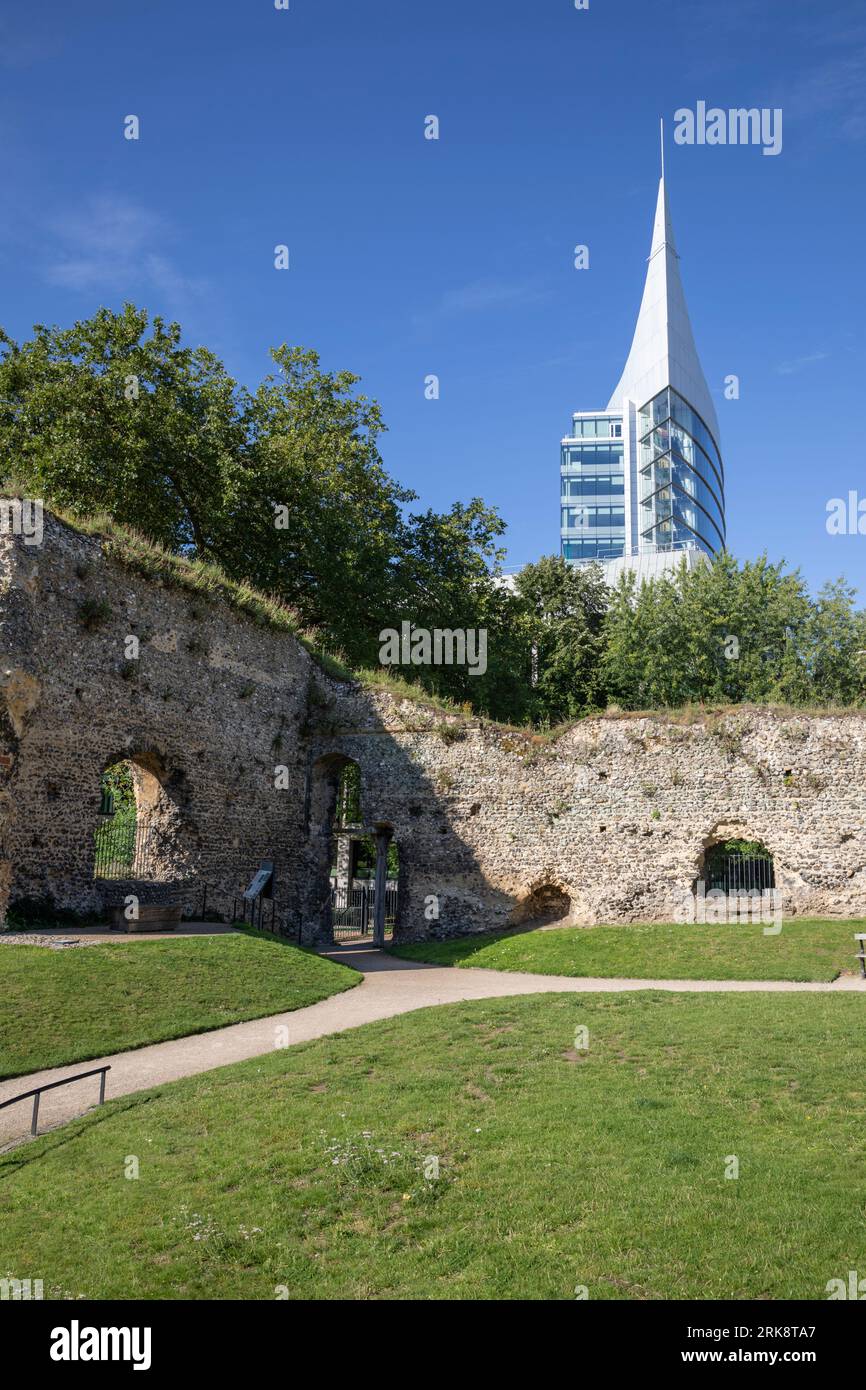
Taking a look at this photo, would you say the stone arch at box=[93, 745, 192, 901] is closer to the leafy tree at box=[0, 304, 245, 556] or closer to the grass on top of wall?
the grass on top of wall

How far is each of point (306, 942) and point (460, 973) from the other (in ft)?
24.9

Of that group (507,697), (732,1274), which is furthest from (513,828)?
(732,1274)

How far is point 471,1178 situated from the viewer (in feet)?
26.7

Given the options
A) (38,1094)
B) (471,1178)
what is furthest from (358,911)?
(471,1178)

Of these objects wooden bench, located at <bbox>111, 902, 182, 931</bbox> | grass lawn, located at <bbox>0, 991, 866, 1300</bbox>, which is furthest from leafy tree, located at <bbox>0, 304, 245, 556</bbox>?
grass lawn, located at <bbox>0, 991, 866, 1300</bbox>

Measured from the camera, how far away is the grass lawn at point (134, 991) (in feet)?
41.6

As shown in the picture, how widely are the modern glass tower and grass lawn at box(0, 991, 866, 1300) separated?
10507 cm

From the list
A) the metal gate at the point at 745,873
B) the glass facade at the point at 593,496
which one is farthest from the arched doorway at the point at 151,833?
the glass facade at the point at 593,496

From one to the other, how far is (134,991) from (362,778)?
45.3 feet

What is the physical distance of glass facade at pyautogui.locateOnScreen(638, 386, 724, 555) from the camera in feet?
380

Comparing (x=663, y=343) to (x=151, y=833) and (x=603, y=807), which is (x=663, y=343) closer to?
(x=603, y=807)

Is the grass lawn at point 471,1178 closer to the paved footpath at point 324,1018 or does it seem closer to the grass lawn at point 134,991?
the paved footpath at point 324,1018

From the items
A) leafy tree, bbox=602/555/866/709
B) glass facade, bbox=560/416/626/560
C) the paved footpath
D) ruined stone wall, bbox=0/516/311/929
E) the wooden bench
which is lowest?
the paved footpath
